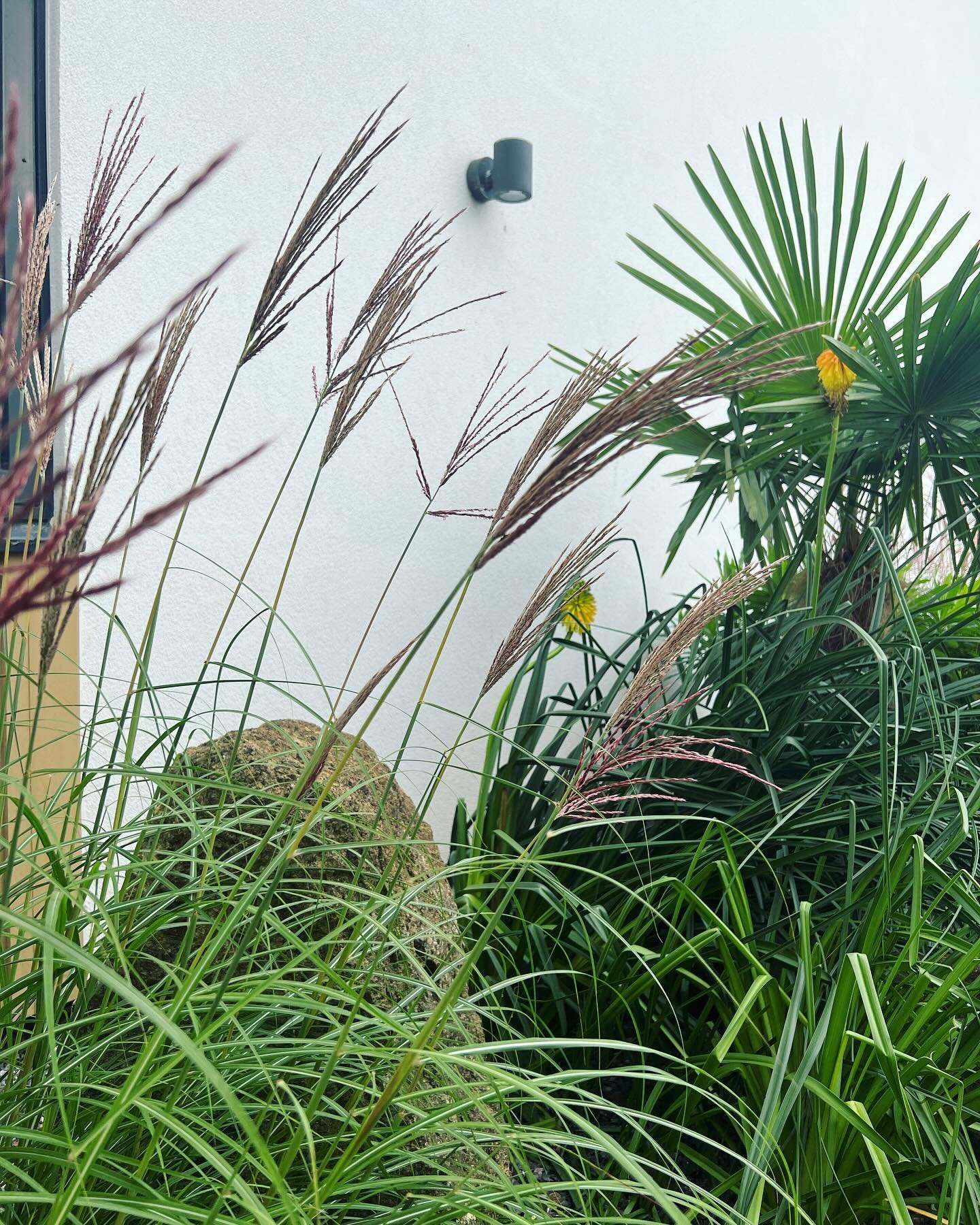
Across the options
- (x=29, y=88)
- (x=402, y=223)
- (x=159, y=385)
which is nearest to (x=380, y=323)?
(x=159, y=385)

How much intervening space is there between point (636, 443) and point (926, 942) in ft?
3.91

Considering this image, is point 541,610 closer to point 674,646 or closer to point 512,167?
point 674,646

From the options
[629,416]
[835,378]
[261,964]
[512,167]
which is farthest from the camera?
[512,167]

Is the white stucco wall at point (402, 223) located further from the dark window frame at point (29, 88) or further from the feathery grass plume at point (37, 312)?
the feathery grass plume at point (37, 312)

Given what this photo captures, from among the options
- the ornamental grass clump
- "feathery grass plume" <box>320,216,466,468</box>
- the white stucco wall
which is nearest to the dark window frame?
the white stucco wall

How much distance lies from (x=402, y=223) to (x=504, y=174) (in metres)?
0.33

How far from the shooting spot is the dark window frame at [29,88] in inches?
72.5

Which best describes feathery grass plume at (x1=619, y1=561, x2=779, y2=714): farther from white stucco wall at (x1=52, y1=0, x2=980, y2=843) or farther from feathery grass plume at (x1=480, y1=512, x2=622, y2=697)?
white stucco wall at (x1=52, y1=0, x2=980, y2=843)

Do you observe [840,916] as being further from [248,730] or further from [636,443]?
[636,443]

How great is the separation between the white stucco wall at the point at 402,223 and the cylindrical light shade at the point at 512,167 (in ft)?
0.36

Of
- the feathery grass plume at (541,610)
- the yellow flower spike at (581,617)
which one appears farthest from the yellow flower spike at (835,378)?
the feathery grass plume at (541,610)

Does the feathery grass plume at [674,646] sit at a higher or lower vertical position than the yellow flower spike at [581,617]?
higher

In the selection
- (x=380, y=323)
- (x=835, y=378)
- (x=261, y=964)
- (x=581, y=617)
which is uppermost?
(x=835, y=378)

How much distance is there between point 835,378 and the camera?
1.89 m
